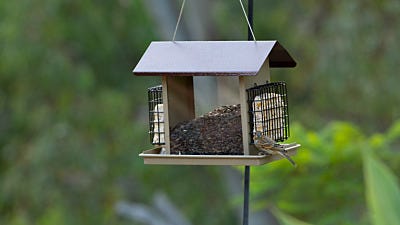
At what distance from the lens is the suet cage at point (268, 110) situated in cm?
334

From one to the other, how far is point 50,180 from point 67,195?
523mm

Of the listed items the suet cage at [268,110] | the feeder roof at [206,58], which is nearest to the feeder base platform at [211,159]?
the suet cage at [268,110]

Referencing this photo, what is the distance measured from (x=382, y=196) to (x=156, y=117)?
93 centimetres

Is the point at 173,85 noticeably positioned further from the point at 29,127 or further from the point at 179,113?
the point at 29,127

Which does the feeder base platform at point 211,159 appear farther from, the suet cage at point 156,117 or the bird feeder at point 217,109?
the suet cage at point 156,117

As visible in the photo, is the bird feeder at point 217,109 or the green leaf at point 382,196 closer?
the green leaf at point 382,196

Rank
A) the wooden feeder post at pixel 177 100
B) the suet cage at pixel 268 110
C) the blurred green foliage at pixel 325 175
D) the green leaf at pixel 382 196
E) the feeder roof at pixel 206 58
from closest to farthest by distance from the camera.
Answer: the green leaf at pixel 382 196 < the feeder roof at pixel 206 58 < the suet cage at pixel 268 110 < the wooden feeder post at pixel 177 100 < the blurred green foliage at pixel 325 175

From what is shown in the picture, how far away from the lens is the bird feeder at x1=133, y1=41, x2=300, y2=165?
3170 millimetres

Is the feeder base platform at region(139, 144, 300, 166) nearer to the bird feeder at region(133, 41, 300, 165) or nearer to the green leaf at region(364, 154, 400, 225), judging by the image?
the bird feeder at region(133, 41, 300, 165)

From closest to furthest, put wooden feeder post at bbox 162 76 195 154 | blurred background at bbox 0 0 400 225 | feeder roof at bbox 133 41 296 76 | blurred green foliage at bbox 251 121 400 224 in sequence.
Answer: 1. feeder roof at bbox 133 41 296 76
2. wooden feeder post at bbox 162 76 195 154
3. blurred green foliage at bbox 251 121 400 224
4. blurred background at bbox 0 0 400 225

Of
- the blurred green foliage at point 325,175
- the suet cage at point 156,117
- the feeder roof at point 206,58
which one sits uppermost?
the feeder roof at point 206,58

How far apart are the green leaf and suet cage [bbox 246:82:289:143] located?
0.40 m

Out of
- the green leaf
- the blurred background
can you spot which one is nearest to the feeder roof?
the green leaf

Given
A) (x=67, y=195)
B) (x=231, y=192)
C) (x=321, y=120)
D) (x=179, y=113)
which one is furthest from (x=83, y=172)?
(x=179, y=113)
